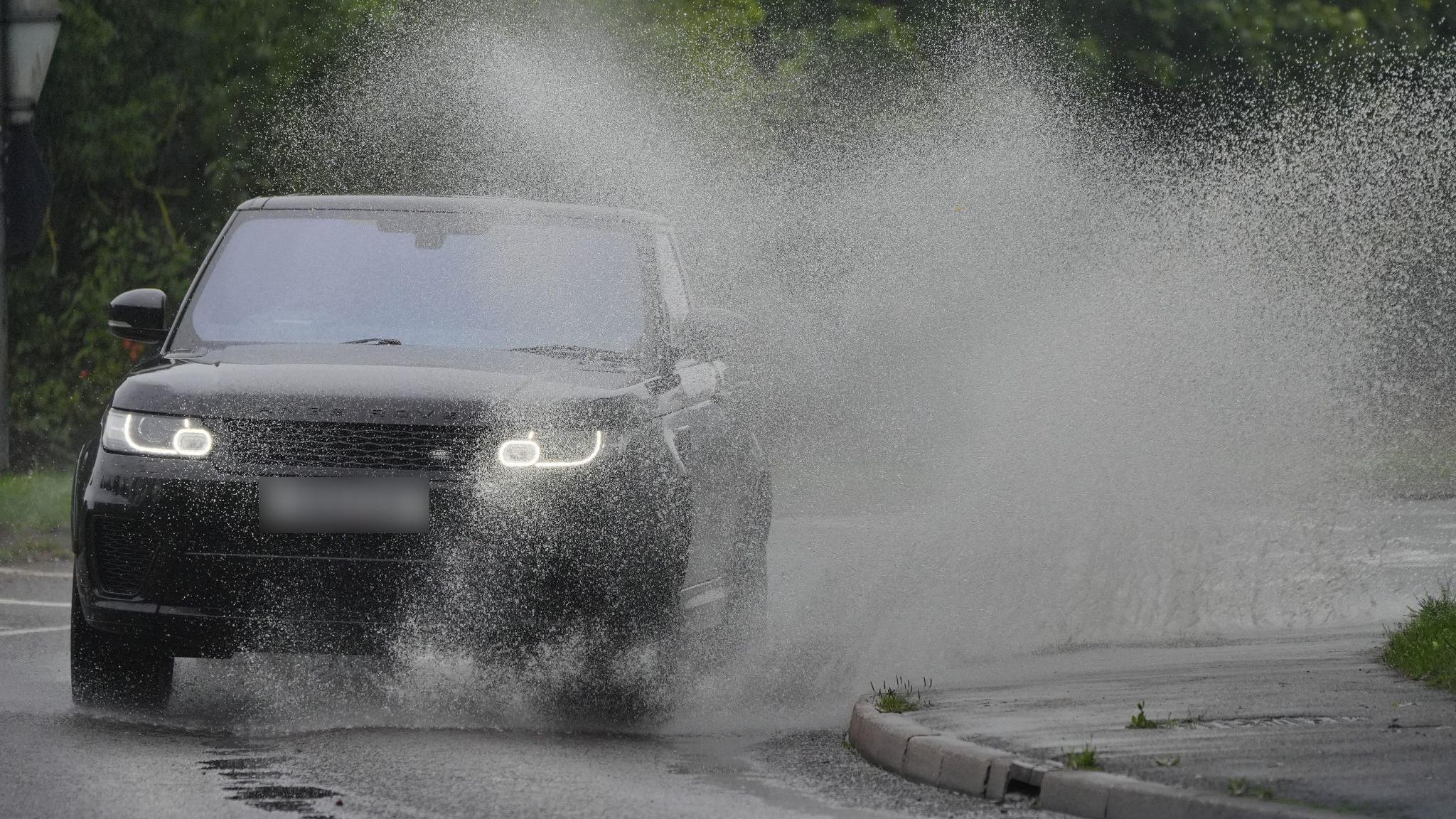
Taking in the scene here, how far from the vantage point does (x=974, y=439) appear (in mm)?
20344

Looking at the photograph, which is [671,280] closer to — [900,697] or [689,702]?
[689,702]

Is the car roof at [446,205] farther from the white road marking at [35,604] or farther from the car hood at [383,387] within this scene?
the white road marking at [35,604]

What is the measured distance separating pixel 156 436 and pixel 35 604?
4725 mm

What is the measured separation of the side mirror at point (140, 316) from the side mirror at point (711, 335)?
1899 millimetres

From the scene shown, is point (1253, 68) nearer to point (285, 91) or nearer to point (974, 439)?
point (974, 439)

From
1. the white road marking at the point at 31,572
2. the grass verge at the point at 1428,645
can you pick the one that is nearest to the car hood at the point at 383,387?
the grass verge at the point at 1428,645

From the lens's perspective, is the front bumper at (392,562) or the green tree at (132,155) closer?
the front bumper at (392,562)

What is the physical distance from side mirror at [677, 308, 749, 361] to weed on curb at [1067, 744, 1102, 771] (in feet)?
8.27

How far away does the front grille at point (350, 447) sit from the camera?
730 cm

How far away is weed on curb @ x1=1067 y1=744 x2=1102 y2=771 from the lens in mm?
6489

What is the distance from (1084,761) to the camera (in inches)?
257

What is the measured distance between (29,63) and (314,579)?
304 inches

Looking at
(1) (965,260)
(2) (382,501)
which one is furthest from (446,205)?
(1) (965,260)

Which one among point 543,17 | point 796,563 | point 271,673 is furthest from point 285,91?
point 271,673
